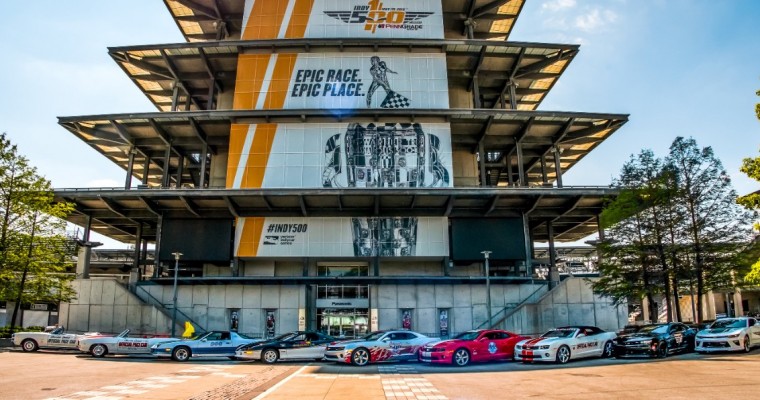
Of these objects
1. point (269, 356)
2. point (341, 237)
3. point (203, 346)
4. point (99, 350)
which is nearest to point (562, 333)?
point (269, 356)

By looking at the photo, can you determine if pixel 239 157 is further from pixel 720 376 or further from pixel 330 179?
pixel 720 376

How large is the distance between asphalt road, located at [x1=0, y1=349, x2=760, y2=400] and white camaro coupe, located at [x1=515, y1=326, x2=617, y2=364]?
0.43m

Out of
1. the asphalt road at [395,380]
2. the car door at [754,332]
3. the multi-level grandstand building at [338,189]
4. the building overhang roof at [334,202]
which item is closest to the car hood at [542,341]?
the asphalt road at [395,380]

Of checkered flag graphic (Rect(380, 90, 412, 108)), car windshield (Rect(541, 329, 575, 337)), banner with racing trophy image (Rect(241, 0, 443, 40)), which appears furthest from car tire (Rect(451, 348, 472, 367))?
banner with racing trophy image (Rect(241, 0, 443, 40))

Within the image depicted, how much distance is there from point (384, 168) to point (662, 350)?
78.7ft

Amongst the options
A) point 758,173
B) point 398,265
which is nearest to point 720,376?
point 758,173

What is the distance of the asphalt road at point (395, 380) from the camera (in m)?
11.4

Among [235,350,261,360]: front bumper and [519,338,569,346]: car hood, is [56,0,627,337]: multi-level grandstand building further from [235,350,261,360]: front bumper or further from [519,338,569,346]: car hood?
[235,350,261,360]: front bumper

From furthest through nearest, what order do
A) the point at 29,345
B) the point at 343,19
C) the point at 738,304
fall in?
the point at 738,304
the point at 343,19
the point at 29,345

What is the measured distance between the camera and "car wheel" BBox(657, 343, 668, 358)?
2045cm

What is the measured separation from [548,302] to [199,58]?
115 feet

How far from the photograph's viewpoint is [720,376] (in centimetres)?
1352

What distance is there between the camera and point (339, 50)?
43188 millimetres

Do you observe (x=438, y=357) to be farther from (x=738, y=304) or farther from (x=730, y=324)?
(x=738, y=304)
